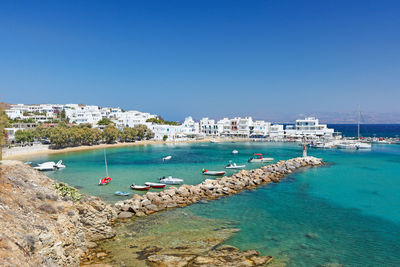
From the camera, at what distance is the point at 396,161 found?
5362 cm

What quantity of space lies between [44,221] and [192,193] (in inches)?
615

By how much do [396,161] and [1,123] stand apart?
6504cm

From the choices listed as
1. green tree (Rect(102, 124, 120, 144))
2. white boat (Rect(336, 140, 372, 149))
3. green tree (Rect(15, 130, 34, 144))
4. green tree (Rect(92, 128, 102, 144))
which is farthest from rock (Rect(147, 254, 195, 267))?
white boat (Rect(336, 140, 372, 149))

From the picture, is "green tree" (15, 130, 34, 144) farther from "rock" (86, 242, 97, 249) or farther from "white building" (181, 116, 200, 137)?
"rock" (86, 242, 97, 249)

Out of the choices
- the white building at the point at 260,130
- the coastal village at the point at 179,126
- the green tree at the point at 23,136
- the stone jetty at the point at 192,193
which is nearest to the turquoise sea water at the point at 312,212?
the stone jetty at the point at 192,193

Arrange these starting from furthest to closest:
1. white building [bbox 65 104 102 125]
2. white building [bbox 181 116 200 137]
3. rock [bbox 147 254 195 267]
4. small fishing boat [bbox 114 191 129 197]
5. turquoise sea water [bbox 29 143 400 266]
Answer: white building [bbox 181 116 200 137]
white building [bbox 65 104 102 125]
small fishing boat [bbox 114 191 129 197]
turquoise sea water [bbox 29 143 400 266]
rock [bbox 147 254 195 267]

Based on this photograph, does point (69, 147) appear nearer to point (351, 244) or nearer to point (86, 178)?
point (86, 178)

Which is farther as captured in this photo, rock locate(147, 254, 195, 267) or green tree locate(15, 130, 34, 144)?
green tree locate(15, 130, 34, 144)

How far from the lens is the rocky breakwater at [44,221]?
10.8 m

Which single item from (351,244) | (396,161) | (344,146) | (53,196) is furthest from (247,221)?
(344,146)

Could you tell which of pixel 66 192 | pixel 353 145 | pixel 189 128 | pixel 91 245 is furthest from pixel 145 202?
pixel 189 128

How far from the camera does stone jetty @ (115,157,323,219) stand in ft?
75.0

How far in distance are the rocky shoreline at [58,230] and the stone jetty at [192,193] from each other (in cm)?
23

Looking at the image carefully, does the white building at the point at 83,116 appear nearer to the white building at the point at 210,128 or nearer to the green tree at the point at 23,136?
the green tree at the point at 23,136
